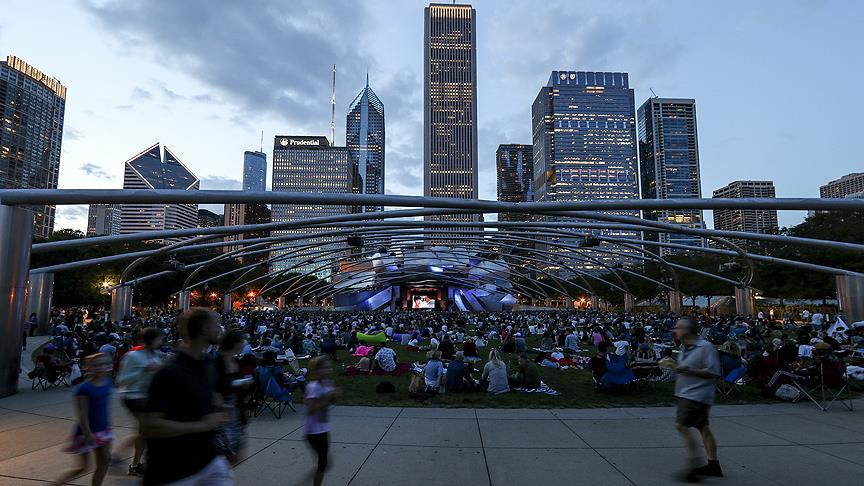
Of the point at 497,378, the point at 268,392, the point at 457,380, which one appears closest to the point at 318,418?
the point at 268,392

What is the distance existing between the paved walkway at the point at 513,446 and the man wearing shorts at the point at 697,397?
1.07 ft

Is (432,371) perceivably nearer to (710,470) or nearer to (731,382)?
(710,470)

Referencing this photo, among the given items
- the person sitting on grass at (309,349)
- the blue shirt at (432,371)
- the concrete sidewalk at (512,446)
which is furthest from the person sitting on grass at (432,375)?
the person sitting on grass at (309,349)

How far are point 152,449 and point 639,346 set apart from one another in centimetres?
1827

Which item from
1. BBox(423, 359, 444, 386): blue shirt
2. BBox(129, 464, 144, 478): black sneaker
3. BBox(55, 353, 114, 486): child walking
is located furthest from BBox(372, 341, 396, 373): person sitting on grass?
BBox(55, 353, 114, 486): child walking

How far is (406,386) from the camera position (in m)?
13.3

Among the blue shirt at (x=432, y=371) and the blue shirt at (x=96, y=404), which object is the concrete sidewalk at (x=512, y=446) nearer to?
the blue shirt at (x=96, y=404)

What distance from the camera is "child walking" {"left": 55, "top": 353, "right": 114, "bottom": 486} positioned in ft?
16.3

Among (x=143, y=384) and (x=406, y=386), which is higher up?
(x=143, y=384)

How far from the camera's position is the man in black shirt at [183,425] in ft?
9.31

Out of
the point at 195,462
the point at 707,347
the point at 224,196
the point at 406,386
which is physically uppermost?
the point at 224,196

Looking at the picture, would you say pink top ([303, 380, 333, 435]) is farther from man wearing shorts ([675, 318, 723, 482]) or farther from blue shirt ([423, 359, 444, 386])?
blue shirt ([423, 359, 444, 386])

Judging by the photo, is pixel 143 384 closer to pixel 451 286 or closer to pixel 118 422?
pixel 118 422

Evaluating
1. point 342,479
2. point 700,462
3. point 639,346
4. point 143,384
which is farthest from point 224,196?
point 639,346
